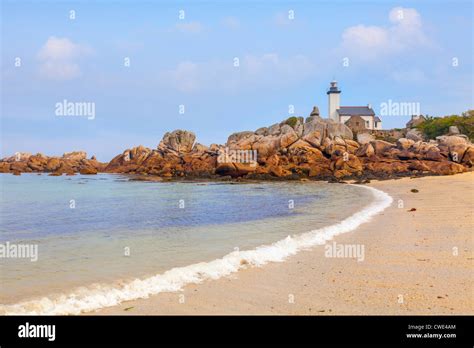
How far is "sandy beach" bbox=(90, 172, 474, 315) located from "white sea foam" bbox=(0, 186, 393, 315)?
0.91ft

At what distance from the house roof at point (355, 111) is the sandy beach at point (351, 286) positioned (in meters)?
92.7

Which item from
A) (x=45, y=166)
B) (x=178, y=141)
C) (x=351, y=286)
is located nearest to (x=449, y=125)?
(x=178, y=141)

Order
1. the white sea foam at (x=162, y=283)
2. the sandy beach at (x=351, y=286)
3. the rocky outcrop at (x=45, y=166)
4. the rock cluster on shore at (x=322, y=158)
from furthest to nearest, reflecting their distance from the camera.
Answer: the rocky outcrop at (x=45, y=166), the rock cluster on shore at (x=322, y=158), the white sea foam at (x=162, y=283), the sandy beach at (x=351, y=286)

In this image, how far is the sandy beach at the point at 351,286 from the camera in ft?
19.1

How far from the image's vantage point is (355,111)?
10175 cm

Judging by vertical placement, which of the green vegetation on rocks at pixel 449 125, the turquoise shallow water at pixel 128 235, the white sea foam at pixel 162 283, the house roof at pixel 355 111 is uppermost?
the house roof at pixel 355 111

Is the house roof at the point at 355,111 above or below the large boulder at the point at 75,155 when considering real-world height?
above

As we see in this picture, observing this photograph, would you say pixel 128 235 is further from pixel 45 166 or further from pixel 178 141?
pixel 45 166

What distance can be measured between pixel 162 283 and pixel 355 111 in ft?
330

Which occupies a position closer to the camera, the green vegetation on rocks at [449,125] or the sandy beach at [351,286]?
the sandy beach at [351,286]

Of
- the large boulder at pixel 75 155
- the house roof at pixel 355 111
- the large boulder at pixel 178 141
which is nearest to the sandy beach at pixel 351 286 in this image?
the large boulder at pixel 178 141

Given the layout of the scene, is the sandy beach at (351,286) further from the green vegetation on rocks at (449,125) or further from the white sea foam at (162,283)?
the green vegetation on rocks at (449,125)
